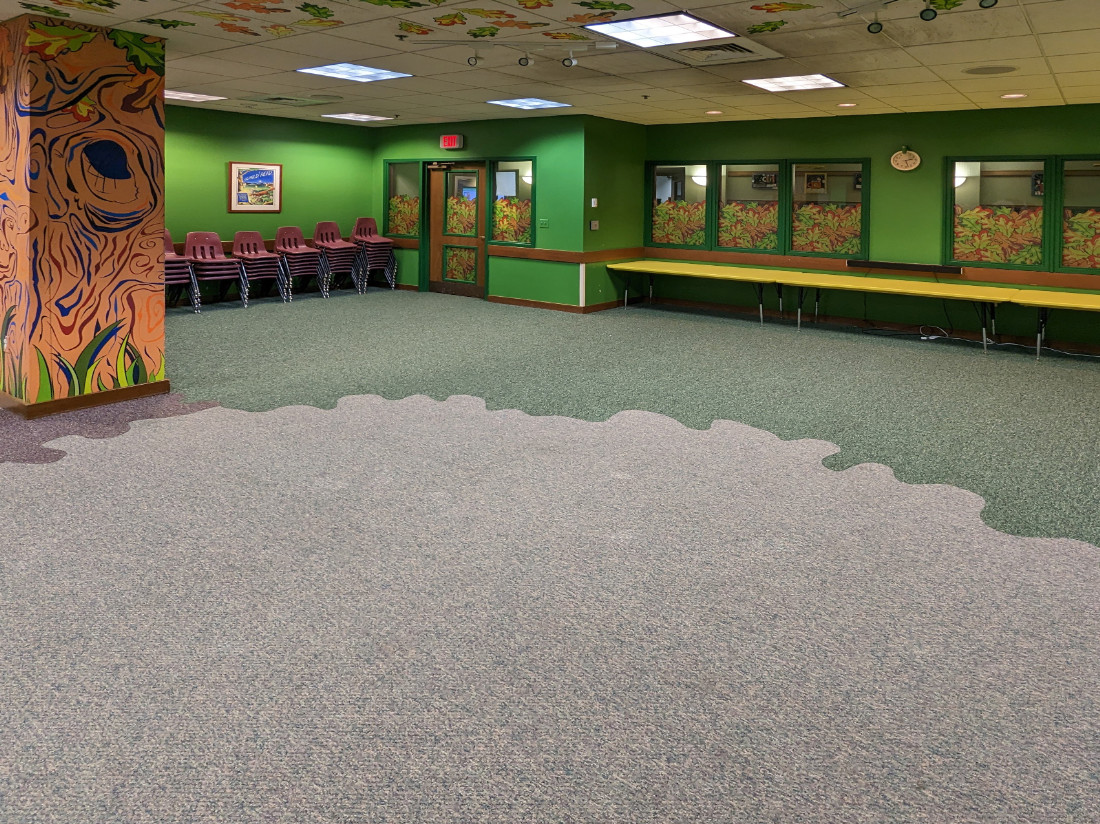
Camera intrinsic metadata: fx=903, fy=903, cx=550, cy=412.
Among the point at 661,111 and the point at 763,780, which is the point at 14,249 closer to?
the point at 763,780

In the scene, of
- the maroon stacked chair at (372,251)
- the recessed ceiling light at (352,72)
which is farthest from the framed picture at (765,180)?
the maroon stacked chair at (372,251)

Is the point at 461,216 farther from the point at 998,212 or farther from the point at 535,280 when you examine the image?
the point at 998,212

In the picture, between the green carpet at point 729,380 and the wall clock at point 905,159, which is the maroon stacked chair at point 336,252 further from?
the wall clock at point 905,159

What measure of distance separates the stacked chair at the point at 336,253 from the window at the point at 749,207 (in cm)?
521

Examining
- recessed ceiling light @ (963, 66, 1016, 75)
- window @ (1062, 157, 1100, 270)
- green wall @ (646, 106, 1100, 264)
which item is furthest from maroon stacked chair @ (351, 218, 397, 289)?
window @ (1062, 157, 1100, 270)

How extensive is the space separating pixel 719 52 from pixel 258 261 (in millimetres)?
7084

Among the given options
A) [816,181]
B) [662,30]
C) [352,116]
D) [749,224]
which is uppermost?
[352,116]

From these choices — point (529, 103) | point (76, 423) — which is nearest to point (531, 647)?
point (76, 423)

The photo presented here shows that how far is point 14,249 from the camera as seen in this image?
236 inches

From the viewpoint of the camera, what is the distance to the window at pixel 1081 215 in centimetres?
905

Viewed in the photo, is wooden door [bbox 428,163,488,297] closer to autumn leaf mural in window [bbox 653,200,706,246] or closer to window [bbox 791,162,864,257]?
autumn leaf mural in window [bbox 653,200,706,246]

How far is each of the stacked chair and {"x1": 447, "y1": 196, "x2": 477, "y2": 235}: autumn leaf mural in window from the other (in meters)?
1.47

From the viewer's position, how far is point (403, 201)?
13359mm

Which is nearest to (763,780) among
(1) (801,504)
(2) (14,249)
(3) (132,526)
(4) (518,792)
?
(4) (518,792)
